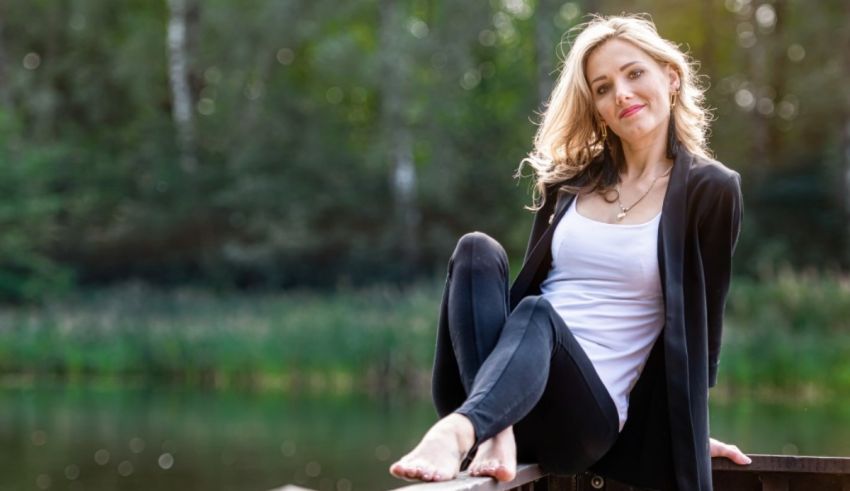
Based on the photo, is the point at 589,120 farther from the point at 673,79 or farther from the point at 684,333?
the point at 684,333

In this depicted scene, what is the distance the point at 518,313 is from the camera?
247 centimetres

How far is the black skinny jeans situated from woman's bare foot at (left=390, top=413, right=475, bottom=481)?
19 centimetres

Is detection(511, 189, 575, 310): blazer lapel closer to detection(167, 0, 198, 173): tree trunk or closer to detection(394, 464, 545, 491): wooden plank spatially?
detection(394, 464, 545, 491): wooden plank

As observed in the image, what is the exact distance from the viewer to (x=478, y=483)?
214 cm

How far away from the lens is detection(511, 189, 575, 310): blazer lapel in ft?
9.04

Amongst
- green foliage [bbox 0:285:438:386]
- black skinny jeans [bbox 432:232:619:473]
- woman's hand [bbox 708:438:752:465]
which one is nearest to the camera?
black skinny jeans [bbox 432:232:619:473]

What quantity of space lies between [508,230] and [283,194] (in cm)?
327

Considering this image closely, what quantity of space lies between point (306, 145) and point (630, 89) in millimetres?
18208

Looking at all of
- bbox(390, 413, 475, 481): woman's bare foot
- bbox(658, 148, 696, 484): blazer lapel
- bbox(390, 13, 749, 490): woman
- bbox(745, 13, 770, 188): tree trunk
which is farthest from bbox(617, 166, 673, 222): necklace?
bbox(745, 13, 770, 188): tree trunk

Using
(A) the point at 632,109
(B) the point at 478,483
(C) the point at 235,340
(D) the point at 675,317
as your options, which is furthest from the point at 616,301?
(C) the point at 235,340

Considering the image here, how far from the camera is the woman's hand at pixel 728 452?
2816 mm

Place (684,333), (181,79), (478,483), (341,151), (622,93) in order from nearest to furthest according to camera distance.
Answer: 1. (478,483)
2. (684,333)
3. (622,93)
4. (341,151)
5. (181,79)

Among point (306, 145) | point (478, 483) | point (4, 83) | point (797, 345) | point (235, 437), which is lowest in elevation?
point (235, 437)

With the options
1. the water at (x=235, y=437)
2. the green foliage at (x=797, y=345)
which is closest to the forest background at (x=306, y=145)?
the water at (x=235, y=437)
